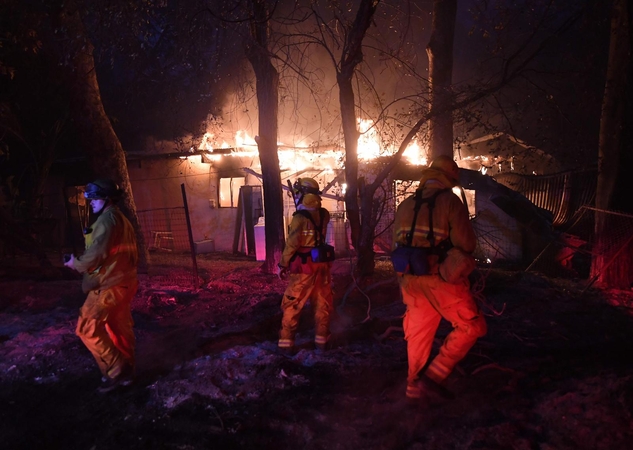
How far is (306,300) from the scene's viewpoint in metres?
5.04

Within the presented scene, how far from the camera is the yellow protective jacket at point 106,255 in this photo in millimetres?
3990

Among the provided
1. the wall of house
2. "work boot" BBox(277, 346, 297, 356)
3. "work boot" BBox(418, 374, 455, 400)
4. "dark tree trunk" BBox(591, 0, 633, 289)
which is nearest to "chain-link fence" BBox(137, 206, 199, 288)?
the wall of house

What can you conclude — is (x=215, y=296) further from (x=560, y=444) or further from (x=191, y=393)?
(x=560, y=444)

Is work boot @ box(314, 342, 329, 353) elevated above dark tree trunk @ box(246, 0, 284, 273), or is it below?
below

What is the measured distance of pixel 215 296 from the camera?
8.16m

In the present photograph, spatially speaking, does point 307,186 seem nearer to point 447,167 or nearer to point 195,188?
point 447,167

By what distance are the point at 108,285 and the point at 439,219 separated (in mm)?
2839

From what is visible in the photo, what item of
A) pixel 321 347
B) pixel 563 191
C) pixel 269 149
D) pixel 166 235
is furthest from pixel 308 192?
pixel 166 235

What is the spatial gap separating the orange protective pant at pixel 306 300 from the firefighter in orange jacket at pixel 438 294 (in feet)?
4.91

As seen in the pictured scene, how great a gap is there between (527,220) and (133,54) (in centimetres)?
910

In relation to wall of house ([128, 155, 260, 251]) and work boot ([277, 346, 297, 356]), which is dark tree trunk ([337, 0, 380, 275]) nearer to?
work boot ([277, 346, 297, 356])

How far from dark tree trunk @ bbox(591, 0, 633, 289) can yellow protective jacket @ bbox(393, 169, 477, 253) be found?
534cm

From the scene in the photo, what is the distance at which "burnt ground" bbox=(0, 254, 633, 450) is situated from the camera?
3.22 metres

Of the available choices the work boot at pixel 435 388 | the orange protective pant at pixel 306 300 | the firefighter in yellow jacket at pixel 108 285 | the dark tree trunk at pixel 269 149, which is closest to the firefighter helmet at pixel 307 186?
the orange protective pant at pixel 306 300
